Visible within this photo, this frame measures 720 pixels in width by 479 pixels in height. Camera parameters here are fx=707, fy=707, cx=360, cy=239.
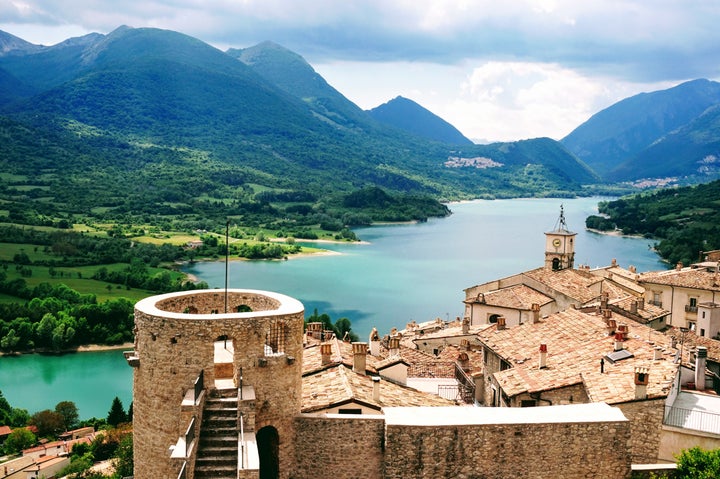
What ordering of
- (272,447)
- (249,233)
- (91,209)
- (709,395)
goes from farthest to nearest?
(91,209), (249,233), (709,395), (272,447)

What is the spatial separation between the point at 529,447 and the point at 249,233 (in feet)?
451

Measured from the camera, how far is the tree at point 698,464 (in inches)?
491

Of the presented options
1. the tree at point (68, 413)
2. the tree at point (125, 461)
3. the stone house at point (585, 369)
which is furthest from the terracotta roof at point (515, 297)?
the tree at point (68, 413)

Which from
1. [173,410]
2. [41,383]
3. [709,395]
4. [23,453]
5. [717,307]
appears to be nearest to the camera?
[173,410]

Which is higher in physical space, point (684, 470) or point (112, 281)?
point (684, 470)

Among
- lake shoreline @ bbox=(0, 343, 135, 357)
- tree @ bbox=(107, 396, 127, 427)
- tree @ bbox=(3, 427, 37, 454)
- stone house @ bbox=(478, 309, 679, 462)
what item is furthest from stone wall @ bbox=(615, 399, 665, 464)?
lake shoreline @ bbox=(0, 343, 135, 357)

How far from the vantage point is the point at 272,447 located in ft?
42.3

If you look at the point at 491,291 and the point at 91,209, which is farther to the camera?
the point at 91,209

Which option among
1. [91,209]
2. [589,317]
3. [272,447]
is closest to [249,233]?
[91,209]

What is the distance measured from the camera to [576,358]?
1981 cm

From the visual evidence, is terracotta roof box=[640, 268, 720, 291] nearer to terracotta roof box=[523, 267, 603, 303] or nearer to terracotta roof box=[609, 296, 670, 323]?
terracotta roof box=[523, 267, 603, 303]

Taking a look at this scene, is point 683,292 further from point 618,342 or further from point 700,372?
point 700,372

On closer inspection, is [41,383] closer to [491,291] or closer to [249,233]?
[491,291]

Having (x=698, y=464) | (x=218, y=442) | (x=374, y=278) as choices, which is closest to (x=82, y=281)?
(x=374, y=278)
